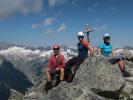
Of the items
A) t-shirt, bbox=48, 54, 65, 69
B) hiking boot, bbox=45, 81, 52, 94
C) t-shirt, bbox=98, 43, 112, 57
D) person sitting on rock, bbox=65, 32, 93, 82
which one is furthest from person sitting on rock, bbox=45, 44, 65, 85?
t-shirt, bbox=98, 43, 112, 57

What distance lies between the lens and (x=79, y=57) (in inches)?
839

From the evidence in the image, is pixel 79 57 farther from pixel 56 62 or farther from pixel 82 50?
pixel 56 62

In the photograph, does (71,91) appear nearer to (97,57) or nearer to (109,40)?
(97,57)

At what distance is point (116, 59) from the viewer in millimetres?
22266

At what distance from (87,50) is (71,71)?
6.30ft

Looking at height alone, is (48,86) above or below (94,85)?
below

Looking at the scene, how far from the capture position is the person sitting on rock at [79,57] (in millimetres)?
20344

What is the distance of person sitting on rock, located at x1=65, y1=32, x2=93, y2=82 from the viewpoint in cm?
2034

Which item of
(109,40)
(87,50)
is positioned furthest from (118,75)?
(109,40)

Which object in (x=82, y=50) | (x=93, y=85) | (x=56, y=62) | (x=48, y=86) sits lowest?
(x=48, y=86)

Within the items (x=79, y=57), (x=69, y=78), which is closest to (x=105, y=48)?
(x=79, y=57)

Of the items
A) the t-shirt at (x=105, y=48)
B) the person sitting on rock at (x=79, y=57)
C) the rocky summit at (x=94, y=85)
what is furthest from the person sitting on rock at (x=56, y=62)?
the t-shirt at (x=105, y=48)

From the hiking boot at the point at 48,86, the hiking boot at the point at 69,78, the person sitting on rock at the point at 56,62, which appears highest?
the person sitting on rock at the point at 56,62

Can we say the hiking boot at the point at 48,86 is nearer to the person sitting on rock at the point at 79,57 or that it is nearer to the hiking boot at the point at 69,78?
the person sitting on rock at the point at 79,57
